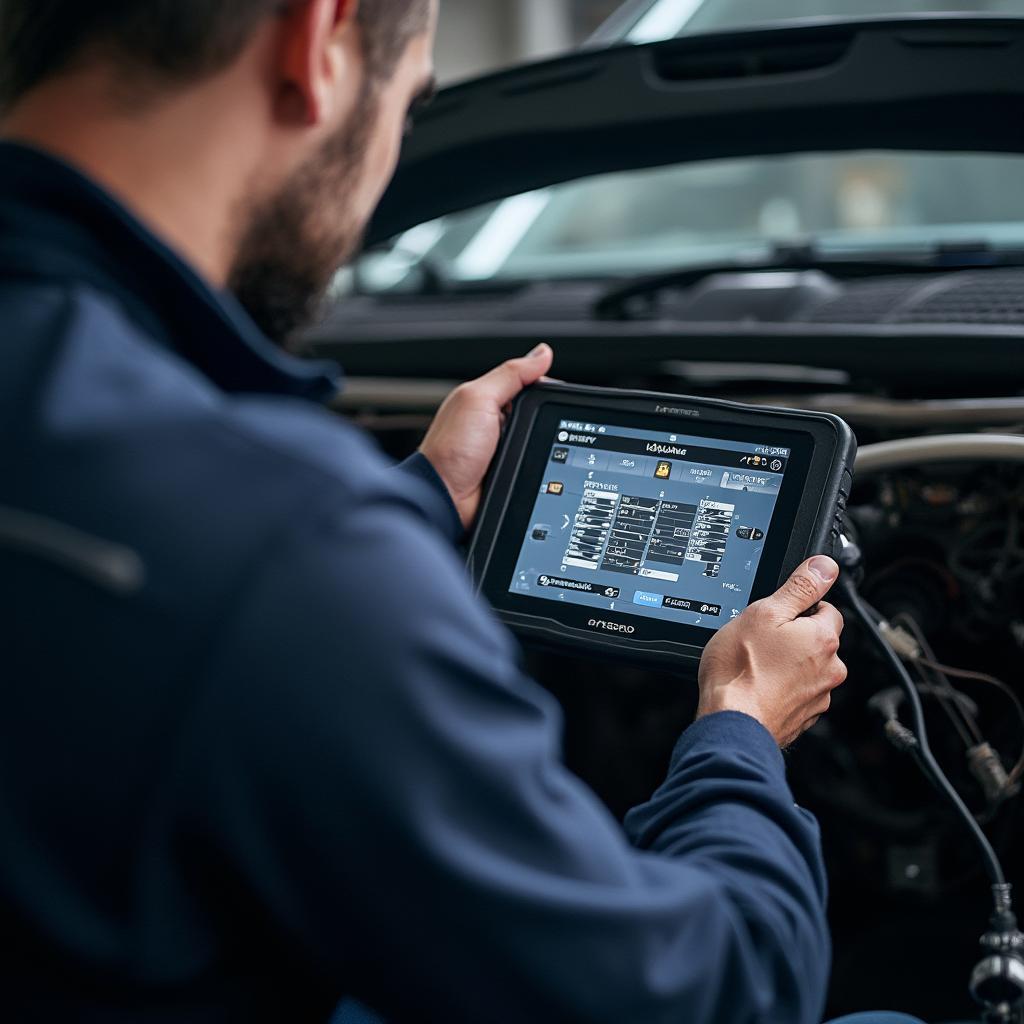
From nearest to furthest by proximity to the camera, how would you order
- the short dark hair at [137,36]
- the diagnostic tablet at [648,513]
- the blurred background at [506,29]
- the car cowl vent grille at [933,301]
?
1. the short dark hair at [137,36]
2. the diagnostic tablet at [648,513]
3. the car cowl vent grille at [933,301]
4. the blurred background at [506,29]

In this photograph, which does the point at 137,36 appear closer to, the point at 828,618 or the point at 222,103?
the point at 222,103

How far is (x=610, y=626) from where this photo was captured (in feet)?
3.63

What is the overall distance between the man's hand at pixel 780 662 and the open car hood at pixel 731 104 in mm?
578

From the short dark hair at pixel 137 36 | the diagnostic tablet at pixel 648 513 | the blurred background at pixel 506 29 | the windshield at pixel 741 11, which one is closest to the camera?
the short dark hair at pixel 137 36

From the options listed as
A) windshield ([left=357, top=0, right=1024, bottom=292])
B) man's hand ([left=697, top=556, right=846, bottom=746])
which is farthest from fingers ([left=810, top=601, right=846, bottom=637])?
windshield ([left=357, top=0, right=1024, bottom=292])

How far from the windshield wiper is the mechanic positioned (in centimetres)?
88

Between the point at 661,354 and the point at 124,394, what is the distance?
888mm

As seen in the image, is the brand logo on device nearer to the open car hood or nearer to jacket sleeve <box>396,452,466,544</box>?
jacket sleeve <box>396,452,466,544</box>

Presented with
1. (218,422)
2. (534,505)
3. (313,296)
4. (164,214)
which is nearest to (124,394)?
(218,422)

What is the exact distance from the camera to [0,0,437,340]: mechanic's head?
0.72 metres

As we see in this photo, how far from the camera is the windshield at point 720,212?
6.05ft

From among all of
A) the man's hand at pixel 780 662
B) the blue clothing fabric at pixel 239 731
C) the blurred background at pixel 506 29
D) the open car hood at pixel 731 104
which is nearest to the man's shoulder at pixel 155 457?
the blue clothing fabric at pixel 239 731

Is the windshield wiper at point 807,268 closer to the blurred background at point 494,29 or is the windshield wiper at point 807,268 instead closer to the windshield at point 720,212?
the windshield at point 720,212

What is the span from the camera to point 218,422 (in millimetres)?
625
